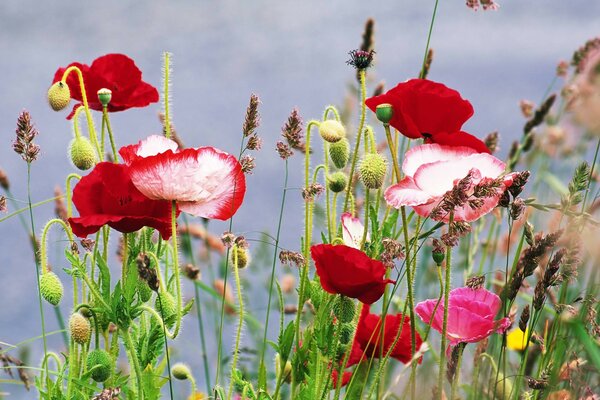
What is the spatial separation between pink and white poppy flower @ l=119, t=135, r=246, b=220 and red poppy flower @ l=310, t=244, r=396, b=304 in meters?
0.24

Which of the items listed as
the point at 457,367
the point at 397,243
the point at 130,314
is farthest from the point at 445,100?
the point at 130,314

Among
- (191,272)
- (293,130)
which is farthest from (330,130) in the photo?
(191,272)

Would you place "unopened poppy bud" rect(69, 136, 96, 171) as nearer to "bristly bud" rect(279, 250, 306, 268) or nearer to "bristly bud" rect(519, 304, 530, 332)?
"bristly bud" rect(279, 250, 306, 268)

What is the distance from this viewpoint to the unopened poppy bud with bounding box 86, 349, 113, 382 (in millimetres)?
2354

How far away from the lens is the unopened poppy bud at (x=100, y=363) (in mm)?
2354

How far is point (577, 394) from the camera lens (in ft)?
6.63

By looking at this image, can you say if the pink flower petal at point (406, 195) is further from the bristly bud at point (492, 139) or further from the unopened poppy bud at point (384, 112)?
the bristly bud at point (492, 139)

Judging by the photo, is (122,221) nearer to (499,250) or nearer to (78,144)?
(78,144)

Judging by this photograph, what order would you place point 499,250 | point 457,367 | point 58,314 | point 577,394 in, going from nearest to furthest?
point 577,394 < point 457,367 < point 58,314 < point 499,250

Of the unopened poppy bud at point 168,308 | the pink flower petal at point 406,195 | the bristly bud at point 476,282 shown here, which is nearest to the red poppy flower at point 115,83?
the unopened poppy bud at point 168,308

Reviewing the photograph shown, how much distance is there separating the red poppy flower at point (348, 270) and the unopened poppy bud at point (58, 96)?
820mm

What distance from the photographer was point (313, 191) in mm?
2406

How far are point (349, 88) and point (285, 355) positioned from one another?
1.95 meters

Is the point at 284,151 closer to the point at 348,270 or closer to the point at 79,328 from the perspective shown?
the point at 348,270
